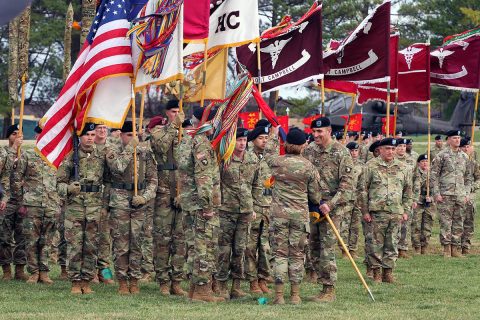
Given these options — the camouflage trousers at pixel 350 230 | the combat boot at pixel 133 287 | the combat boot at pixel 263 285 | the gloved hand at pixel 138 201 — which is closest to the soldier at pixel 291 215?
the combat boot at pixel 263 285

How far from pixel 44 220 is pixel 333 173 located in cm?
411

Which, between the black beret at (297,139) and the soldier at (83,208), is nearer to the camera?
the black beret at (297,139)

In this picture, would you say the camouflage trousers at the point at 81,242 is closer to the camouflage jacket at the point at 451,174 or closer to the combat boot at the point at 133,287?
the combat boot at the point at 133,287

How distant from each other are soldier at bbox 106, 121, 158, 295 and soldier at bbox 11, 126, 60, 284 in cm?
181

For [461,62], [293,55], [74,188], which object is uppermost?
[461,62]

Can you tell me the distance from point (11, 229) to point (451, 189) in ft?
27.3

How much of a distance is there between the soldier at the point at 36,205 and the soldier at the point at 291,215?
3732mm

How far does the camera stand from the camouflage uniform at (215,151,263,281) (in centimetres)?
1307

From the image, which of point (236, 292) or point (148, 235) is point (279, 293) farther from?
point (148, 235)

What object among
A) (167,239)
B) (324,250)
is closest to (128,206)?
(167,239)

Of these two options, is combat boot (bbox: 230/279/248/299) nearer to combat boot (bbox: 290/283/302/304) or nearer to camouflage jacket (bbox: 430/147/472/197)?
combat boot (bbox: 290/283/302/304)

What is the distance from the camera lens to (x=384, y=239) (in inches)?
602

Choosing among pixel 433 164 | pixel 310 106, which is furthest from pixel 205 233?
pixel 310 106

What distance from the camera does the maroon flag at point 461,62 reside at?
65.0ft
